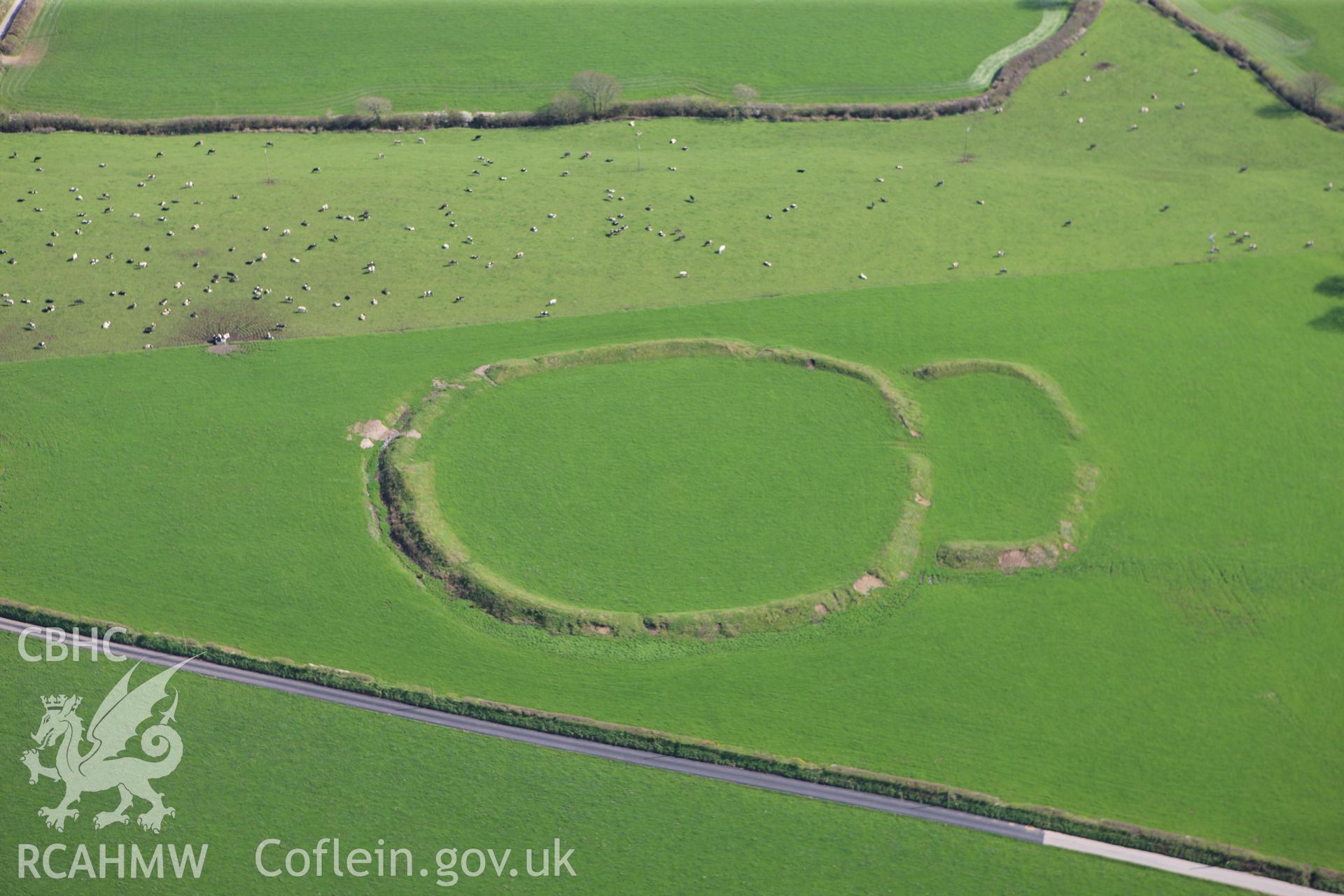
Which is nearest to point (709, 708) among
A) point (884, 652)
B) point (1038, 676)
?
point (884, 652)

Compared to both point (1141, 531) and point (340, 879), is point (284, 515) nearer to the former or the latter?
point (340, 879)

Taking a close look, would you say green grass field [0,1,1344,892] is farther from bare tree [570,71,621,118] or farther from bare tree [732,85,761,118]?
Answer: bare tree [732,85,761,118]

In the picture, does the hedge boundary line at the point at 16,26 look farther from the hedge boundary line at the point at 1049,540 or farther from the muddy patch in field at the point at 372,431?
the hedge boundary line at the point at 1049,540

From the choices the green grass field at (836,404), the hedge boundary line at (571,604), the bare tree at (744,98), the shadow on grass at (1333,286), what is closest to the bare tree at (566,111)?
the green grass field at (836,404)

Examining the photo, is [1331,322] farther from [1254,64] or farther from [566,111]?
[566,111]

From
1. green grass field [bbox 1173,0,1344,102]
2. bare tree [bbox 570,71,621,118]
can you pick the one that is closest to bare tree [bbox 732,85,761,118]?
bare tree [bbox 570,71,621,118]

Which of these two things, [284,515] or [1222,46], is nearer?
[284,515]

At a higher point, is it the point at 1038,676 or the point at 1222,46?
the point at 1222,46

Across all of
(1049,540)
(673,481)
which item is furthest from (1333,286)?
(673,481)
